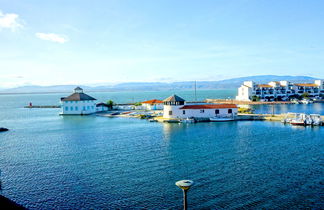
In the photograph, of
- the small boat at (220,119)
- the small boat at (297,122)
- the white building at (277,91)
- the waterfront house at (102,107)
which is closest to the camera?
the small boat at (297,122)

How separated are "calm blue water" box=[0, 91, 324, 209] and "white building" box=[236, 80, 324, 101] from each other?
70785 millimetres

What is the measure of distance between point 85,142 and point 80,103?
35.6 meters

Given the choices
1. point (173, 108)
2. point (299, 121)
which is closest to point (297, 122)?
point (299, 121)

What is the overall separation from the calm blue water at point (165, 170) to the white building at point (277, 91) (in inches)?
2787

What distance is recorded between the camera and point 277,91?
109 metres

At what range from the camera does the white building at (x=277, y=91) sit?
10645 centimetres

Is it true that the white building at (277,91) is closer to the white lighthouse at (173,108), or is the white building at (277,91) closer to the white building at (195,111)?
the white building at (195,111)

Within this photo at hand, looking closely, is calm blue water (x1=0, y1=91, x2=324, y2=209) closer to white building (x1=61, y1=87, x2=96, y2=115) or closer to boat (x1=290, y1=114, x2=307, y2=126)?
boat (x1=290, y1=114, x2=307, y2=126)

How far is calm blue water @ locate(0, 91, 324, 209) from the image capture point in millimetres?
16953

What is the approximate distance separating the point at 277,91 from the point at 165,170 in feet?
322

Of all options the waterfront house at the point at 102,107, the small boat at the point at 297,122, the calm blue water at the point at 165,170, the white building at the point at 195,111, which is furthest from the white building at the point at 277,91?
the calm blue water at the point at 165,170

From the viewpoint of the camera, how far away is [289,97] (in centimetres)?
10794

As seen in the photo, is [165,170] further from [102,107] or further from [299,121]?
[102,107]

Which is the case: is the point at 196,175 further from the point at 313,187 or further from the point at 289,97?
the point at 289,97
